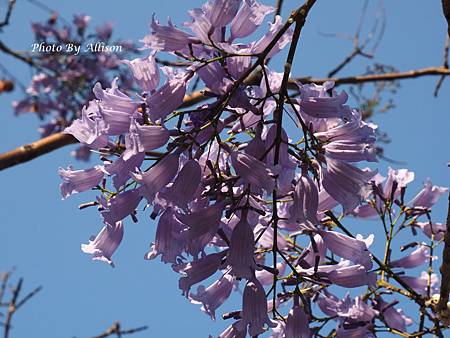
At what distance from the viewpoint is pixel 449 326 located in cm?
133

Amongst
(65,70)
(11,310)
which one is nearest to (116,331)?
(11,310)

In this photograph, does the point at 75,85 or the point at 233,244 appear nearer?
the point at 233,244

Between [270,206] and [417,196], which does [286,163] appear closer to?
[270,206]

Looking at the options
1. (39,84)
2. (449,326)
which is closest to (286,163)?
(449,326)

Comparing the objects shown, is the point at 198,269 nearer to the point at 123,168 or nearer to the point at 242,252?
the point at 242,252

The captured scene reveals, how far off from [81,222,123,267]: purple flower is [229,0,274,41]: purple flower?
41cm

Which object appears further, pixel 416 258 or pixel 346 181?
pixel 416 258

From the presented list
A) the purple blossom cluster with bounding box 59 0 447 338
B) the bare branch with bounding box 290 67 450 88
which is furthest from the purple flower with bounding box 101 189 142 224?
the bare branch with bounding box 290 67 450 88

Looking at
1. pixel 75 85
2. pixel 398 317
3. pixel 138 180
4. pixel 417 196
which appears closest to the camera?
pixel 138 180

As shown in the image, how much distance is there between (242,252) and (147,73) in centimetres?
36

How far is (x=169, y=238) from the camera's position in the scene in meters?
1.08

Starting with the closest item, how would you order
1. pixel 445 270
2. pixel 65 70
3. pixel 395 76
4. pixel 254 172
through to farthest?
pixel 254 172, pixel 445 270, pixel 395 76, pixel 65 70

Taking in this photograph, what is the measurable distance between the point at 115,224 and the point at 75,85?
3.44m

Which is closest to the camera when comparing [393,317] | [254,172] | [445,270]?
[254,172]
